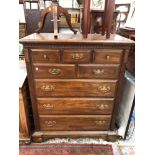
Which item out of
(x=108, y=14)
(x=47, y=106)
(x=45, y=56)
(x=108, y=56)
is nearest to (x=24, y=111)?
(x=47, y=106)

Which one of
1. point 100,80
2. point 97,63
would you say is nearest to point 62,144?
point 100,80

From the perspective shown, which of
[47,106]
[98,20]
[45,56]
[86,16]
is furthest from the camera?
[98,20]

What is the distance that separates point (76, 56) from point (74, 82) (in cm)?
25

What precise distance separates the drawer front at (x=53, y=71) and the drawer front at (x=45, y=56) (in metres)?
0.04

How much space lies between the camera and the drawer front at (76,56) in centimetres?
131

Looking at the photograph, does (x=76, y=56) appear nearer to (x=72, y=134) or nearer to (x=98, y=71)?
(x=98, y=71)

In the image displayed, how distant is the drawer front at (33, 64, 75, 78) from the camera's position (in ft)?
4.43

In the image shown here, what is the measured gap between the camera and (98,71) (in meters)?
1.39

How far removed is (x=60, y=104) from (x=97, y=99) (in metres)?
0.37

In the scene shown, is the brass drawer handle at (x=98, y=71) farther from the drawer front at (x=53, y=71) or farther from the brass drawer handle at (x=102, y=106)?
the brass drawer handle at (x=102, y=106)

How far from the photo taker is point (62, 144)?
66.5 inches

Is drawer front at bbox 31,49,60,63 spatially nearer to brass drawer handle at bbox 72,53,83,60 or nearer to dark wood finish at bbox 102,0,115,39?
brass drawer handle at bbox 72,53,83,60

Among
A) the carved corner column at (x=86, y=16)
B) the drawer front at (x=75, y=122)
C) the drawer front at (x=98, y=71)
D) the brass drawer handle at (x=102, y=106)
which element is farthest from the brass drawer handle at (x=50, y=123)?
the carved corner column at (x=86, y=16)
